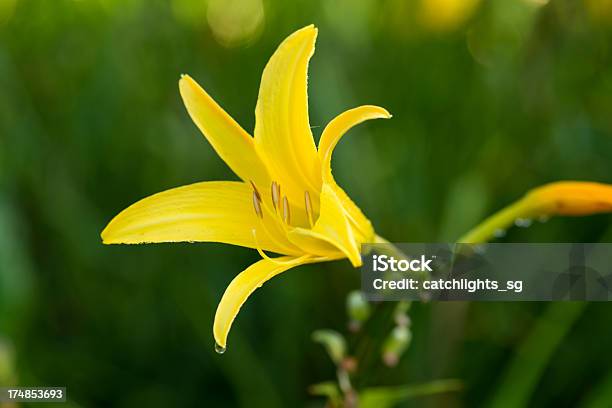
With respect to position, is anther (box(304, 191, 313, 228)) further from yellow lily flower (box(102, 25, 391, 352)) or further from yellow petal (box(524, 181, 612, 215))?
yellow petal (box(524, 181, 612, 215))

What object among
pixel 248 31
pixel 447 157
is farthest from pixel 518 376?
pixel 248 31

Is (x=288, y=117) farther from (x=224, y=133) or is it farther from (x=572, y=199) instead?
(x=572, y=199)

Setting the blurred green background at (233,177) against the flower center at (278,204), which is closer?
the flower center at (278,204)

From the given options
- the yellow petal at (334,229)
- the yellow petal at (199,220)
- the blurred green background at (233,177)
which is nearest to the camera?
the yellow petal at (334,229)

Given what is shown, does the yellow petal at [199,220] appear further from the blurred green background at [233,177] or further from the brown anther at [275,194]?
the blurred green background at [233,177]

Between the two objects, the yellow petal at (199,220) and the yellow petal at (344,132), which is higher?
the yellow petal at (344,132)

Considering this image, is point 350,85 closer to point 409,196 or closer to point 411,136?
point 411,136

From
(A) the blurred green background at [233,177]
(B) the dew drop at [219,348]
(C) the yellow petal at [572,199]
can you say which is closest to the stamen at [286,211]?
(B) the dew drop at [219,348]

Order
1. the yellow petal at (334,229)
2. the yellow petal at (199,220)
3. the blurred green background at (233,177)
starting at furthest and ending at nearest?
the blurred green background at (233,177)
the yellow petal at (199,220)
the yellow petal at (334,229)
